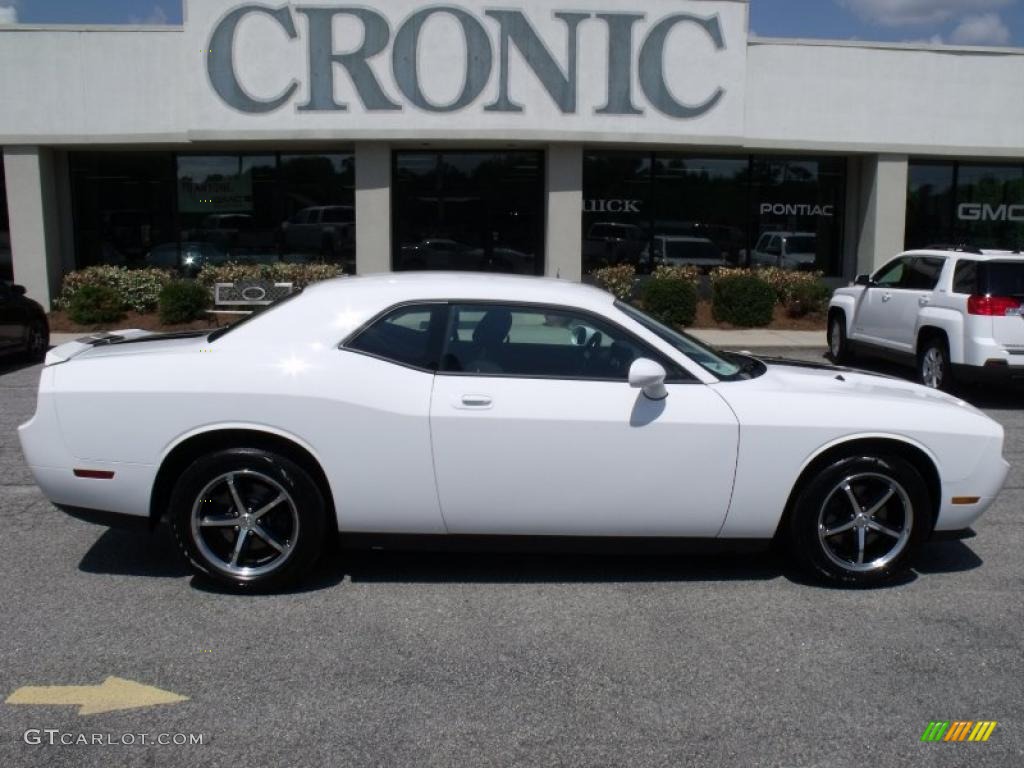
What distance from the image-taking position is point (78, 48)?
60.8ft

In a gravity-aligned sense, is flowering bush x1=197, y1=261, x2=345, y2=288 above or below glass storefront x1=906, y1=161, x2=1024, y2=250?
below

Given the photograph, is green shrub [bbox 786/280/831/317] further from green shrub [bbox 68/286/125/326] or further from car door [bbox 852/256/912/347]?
green shrub [bbox 68/286/125/326]

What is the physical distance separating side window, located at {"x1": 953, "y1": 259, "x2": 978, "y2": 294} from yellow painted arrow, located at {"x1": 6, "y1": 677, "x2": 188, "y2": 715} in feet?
31.6

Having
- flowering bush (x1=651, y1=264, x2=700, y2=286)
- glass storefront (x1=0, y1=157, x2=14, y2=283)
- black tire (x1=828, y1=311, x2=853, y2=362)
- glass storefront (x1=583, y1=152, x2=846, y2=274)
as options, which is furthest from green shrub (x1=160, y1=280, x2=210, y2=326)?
black tire (x1=828, y1=311, x2=853, y2=362)

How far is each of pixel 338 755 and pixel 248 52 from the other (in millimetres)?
16358

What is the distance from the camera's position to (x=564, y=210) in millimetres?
18750

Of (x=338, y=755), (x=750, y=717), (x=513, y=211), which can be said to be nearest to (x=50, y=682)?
(x=338, y=755)

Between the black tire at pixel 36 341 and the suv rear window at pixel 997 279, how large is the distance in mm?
11938

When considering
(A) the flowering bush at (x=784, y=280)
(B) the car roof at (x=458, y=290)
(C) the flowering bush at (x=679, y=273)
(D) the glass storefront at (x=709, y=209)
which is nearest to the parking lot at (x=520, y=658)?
(B) the car roof at (x=458, y=290)

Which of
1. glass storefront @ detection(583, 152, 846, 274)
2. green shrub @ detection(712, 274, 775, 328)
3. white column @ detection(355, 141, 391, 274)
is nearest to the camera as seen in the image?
green shrub @ detection(712, 274, 775, 328)

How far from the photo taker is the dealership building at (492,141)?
1775 centimetres

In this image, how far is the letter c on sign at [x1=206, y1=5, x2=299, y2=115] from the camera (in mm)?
17547

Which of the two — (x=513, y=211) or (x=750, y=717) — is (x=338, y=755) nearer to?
(x=750, y=717)

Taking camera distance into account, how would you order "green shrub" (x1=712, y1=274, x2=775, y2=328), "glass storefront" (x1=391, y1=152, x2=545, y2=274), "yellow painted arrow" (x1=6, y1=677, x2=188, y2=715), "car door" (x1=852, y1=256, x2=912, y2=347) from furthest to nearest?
"glass storefront" (x1=391, y1=152, x2=545, y2=274) < "green shrub" (x1=712, y1=274, x2=775, y2=328) < "car door" (x1=852, y1=256, x2=912, y2=347) < "yellow painted arrow" (x1=6, y1=677, x2=188, y2=715)
